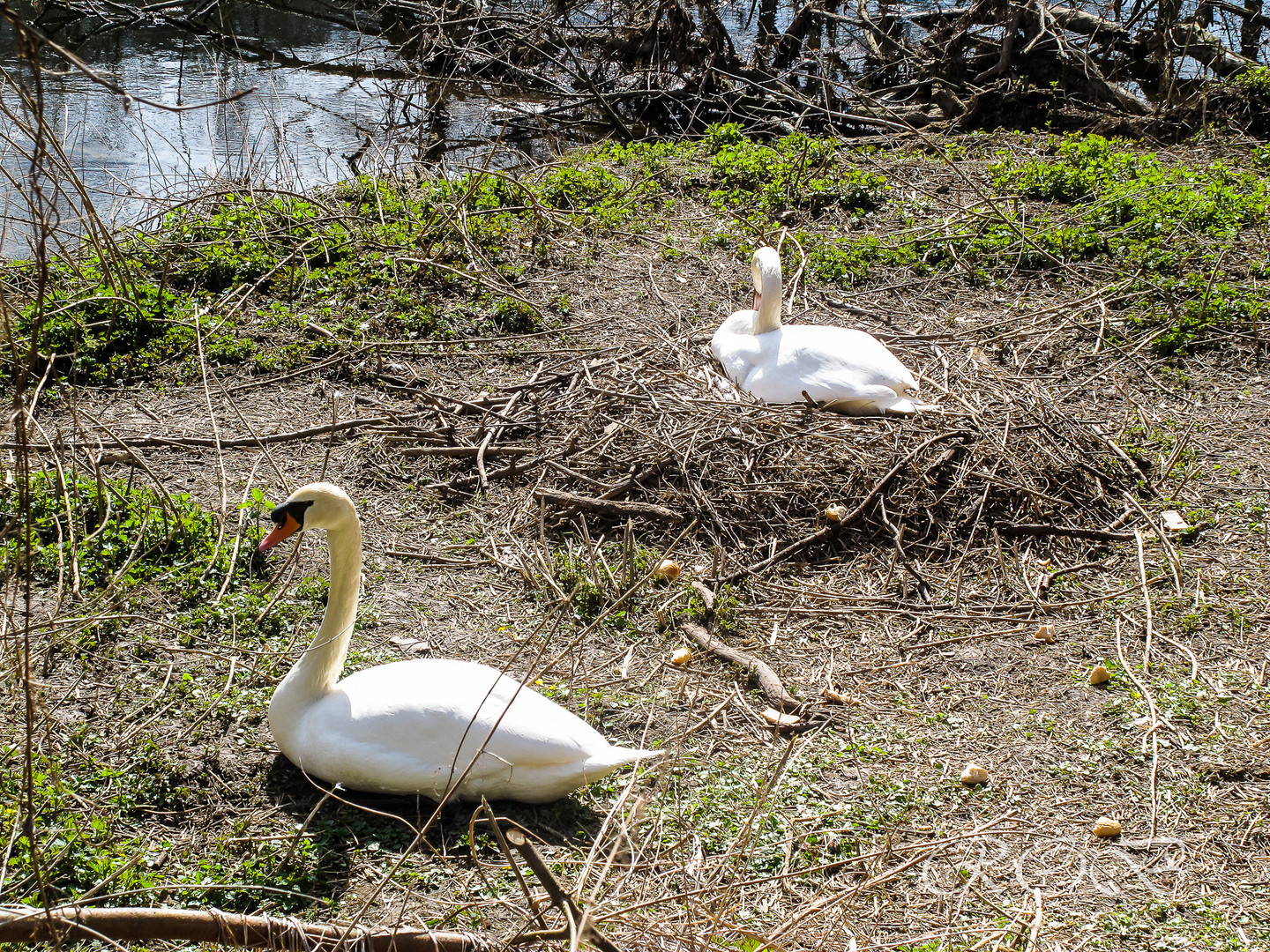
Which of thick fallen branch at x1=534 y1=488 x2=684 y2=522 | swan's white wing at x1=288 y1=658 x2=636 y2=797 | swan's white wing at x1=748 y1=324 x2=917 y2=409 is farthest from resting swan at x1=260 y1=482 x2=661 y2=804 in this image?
swan's white wing at x1=748 y1=324 x2=917 y2=409

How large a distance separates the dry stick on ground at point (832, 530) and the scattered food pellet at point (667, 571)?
0.20m

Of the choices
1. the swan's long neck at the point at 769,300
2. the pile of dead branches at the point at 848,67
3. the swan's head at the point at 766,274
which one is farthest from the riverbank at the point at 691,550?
the pile of dead branches at the point at 848,67

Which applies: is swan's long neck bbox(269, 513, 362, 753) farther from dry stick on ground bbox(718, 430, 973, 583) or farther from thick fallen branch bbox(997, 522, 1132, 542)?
thick fallen branch bbox(997, 522, 1132, 542)

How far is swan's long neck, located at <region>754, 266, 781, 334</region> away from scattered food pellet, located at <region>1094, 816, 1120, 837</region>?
3311 mm

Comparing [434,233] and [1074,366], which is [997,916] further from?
[434,233]


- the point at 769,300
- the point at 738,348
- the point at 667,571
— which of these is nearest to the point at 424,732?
the point at 667,571

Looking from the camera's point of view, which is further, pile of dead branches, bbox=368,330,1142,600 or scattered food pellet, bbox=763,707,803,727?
pile of dead branches, bbox=368,330,1142,600

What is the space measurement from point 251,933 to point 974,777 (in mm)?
2316

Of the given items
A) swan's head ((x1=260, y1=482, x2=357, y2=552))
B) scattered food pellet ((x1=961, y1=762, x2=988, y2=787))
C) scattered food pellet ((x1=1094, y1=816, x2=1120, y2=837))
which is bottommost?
scattered food pellet ((x1=1094, y1=816, x2=1120, y2=837))

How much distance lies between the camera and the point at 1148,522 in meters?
5.08

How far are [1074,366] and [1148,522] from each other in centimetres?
171

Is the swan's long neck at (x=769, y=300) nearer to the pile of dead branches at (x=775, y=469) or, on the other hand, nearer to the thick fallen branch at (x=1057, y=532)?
the pile of dead branches at (x=775, y=469)

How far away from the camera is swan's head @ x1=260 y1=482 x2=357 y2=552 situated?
3.57 m

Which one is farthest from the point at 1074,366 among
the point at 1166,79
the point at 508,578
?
the point at 1166,79
